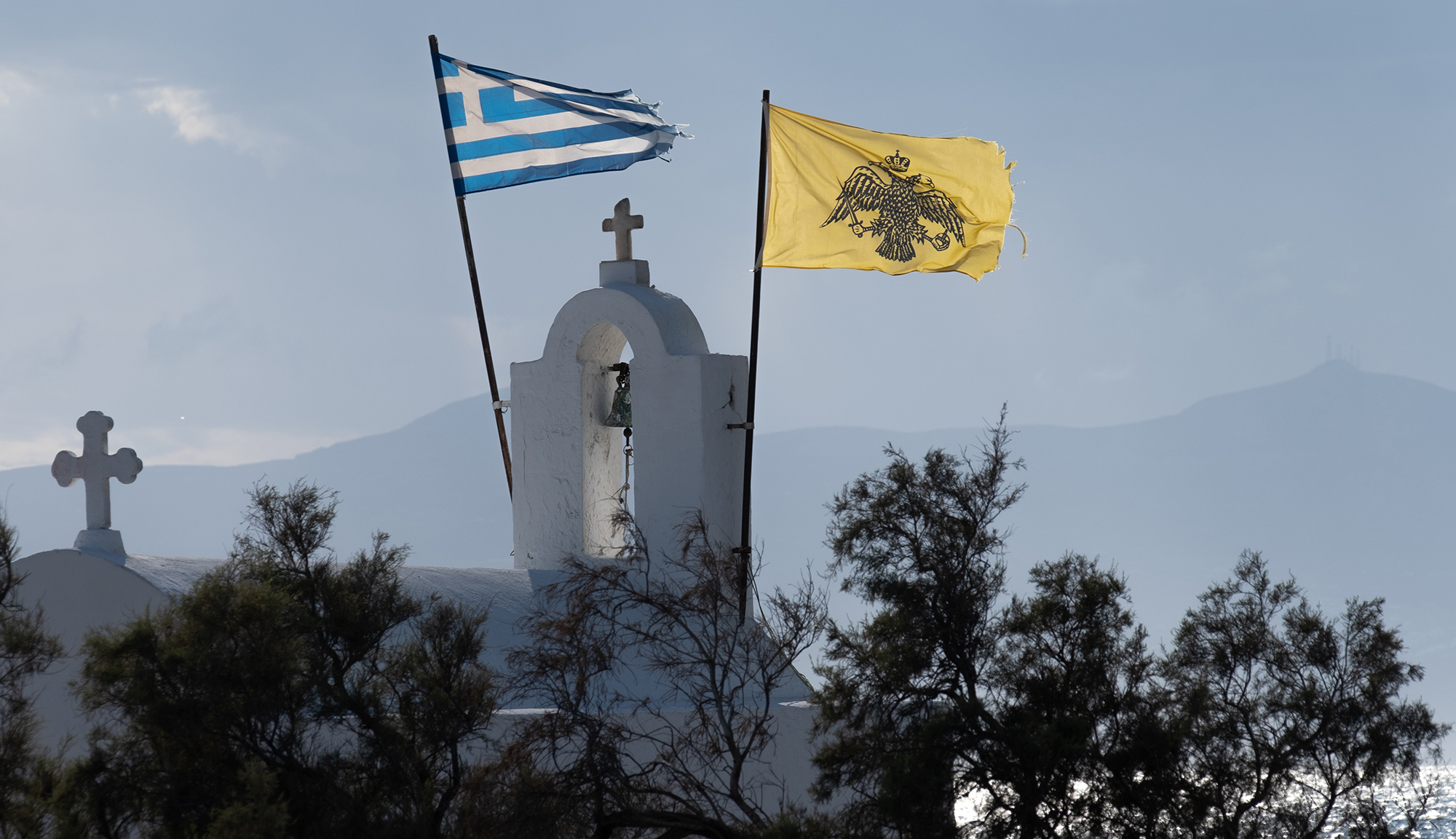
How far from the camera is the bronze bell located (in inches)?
603

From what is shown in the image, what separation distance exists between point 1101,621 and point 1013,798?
1.54 m

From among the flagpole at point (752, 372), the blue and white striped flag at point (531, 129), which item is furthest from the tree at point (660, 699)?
the blue and white striped flag at point (531, 129)

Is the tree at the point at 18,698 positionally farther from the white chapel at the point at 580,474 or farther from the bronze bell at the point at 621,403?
the bronze bell at the point at 621,403

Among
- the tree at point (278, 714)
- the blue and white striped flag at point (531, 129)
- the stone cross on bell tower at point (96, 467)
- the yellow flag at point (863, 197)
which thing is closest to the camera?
the tree at point (278, 714)

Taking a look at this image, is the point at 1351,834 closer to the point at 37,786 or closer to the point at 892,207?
the point at 892,207

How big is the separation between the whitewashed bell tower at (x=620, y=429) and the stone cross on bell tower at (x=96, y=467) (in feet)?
12.6

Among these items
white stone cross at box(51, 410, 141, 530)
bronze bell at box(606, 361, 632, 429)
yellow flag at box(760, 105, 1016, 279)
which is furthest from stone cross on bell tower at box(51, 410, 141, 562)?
yellow flag at box(760, 105, 1016, 279)

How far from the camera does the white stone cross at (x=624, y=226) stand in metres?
15.1

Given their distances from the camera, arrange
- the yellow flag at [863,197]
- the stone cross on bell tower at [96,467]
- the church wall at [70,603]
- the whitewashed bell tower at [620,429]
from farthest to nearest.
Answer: the yellow flag at [863,197], the whitewashed bell tower at [620,429], the stone cross on bell tower at [96,467], the church wall at [70,603]

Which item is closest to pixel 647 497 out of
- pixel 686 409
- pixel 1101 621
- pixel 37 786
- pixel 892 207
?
pixel 686 409

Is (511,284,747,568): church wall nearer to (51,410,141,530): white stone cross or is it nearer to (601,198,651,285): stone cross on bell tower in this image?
(601,198,651,285): stone cross on bell tower

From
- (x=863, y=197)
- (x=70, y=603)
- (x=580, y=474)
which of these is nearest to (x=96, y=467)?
(x=70, y=603)

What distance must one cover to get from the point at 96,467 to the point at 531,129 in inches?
224

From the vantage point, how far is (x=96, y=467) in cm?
1280
